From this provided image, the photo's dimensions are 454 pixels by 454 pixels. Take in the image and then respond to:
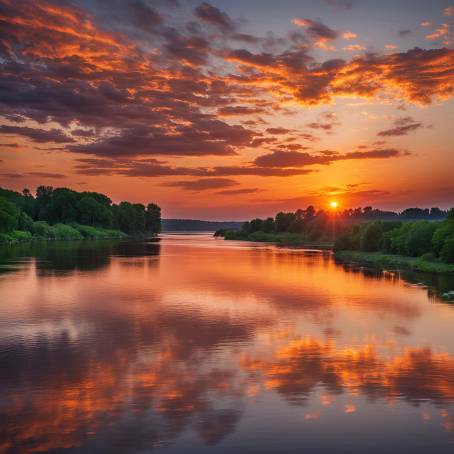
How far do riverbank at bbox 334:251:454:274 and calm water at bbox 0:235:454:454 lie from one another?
27696mm

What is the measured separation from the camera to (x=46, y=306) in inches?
1604

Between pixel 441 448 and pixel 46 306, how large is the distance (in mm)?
32513

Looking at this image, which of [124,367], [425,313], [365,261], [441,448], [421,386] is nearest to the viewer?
[441,448]

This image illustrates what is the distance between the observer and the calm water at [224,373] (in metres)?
16.3

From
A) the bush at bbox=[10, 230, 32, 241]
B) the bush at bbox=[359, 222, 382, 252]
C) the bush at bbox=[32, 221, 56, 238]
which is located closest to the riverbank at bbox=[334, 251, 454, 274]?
the bush at bbox=[359, 222, 382, 252]

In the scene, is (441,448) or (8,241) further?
(8,241)

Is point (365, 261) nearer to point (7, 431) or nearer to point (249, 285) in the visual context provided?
point (249, 285)

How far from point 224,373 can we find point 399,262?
233ft

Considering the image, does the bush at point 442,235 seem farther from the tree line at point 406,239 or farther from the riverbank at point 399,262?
the riverbank at point 399,262

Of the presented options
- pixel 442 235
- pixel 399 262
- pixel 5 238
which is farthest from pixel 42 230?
pixel 442 235

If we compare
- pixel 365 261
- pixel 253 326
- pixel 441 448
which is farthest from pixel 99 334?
pixel 365 261

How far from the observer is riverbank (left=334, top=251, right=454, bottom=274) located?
73869 mm

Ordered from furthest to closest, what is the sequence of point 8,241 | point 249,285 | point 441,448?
point 8,241
point 249,285
point 441,448

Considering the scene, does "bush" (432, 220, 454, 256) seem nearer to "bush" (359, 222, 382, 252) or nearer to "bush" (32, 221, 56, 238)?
"bush" (359, 222, 382, 252)
